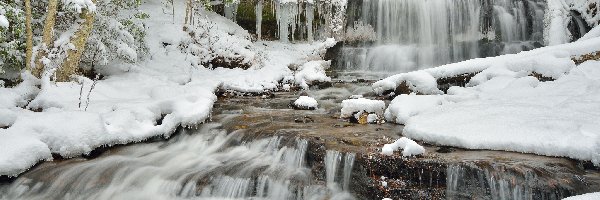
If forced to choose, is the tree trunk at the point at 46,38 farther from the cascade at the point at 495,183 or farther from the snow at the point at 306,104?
the cascade at the point at 495,183

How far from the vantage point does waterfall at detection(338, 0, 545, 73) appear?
13.8 m

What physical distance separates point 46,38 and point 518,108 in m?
8.30

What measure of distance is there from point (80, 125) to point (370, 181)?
4.16 meters

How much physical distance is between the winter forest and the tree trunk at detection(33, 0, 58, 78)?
0.03m

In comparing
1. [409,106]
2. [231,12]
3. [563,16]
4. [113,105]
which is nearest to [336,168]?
[409,106]

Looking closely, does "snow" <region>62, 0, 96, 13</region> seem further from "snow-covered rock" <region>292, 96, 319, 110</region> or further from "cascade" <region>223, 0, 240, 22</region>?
"cascade" <region>223, 0, 240, 22</region>

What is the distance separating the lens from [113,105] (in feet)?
22.4

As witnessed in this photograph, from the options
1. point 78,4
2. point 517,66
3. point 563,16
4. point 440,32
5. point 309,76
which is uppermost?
point 440,32

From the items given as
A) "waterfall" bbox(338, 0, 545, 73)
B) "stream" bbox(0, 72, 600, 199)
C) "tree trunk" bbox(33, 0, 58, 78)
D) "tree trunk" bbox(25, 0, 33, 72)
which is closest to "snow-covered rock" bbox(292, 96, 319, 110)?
"stream" bbox(0, 72, 600, 199)

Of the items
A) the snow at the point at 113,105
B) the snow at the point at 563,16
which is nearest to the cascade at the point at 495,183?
the snow at the point at 113,105

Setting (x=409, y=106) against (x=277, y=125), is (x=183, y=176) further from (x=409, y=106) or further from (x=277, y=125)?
(x=409, y=106)

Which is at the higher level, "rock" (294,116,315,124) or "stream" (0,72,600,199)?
"rock" (294,116,315,124)

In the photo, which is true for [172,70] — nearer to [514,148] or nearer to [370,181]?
[370,181]

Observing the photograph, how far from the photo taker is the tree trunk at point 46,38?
6.80 metres
